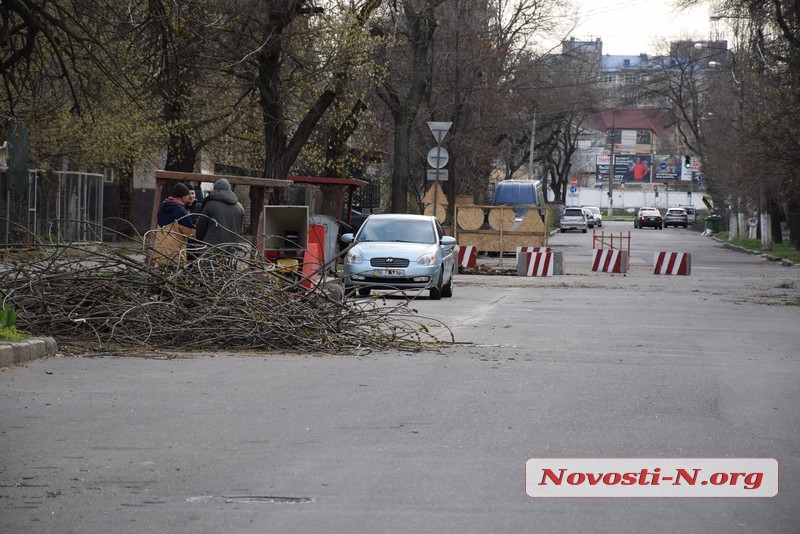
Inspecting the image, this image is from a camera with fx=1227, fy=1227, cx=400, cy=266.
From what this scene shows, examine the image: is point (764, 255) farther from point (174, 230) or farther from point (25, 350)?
point (25, 350)

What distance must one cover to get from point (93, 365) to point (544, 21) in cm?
4682

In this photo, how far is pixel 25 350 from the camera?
37.9 feet

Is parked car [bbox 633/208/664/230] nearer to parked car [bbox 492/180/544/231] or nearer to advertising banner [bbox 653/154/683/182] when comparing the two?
parked car [bbox 492/180/544/231]

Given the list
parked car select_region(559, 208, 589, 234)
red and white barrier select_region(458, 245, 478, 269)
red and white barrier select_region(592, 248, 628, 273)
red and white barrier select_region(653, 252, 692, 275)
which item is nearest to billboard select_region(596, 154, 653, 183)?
parked car select_region(559, 208, 589, 234)

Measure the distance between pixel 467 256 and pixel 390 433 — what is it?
84.1 ft

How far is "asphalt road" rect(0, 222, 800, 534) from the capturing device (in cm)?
582

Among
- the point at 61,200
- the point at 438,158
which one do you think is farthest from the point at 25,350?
the point at 61,200

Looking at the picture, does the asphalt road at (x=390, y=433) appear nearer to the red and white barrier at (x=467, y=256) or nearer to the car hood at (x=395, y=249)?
the car hood at (x=395, y=249)

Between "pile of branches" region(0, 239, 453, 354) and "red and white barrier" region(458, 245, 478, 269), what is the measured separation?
755 inches

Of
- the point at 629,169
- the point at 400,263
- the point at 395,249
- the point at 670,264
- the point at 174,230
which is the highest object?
the point at 629,169

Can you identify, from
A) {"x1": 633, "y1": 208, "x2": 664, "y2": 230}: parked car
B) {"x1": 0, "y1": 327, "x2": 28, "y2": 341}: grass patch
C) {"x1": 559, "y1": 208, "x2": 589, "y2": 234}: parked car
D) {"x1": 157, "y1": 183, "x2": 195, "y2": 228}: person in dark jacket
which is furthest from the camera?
{"x1": 633, "y1": 208, "x2": 664, "y2": 230}: parked car

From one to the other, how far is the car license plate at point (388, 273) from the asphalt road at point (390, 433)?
23.9ft

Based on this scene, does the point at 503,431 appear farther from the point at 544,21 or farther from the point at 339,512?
the point at 544,21

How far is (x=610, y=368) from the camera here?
38.7 ft
